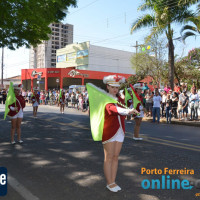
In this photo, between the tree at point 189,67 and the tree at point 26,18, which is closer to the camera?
the tree at point 26,18

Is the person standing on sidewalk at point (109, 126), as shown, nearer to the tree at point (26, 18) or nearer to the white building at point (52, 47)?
the tree at point (26, 18)

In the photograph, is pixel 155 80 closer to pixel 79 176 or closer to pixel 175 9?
pixel 175 9

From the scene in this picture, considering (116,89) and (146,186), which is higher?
(116,89)

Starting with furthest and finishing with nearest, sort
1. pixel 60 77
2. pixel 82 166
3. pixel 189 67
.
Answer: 1. pixel 60 77
2. pixel 189 67
3. pixel 82 166

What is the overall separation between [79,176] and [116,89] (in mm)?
1841

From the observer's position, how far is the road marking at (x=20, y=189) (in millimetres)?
3512

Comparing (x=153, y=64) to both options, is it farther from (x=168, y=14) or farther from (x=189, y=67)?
(x=168, y=14)

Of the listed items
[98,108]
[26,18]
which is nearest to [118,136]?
[98,108]

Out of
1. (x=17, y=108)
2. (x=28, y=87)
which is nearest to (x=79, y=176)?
(x=17, y=108)

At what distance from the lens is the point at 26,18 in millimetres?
9852

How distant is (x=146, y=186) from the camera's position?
3932 millimetres

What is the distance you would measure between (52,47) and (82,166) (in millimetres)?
106961

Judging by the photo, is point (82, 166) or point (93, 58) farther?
point (93, 58)

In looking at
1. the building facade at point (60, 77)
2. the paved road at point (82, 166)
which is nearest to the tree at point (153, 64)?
the building facade at point (60, 77)
